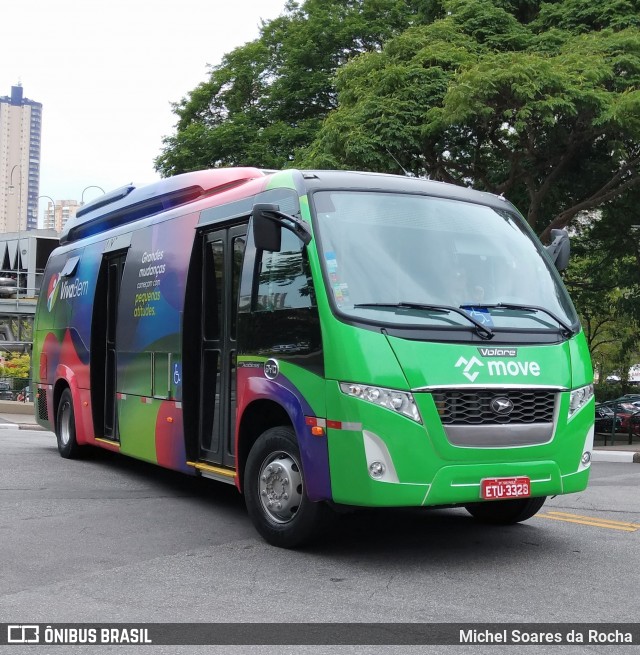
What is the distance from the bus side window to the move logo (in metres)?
1.16

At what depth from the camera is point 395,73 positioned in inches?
782

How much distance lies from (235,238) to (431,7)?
57.4ft

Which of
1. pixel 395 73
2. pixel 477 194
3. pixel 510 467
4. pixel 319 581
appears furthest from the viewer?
pixel 395 73

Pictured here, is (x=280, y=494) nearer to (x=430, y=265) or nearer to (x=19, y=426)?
(x=430, y=265)

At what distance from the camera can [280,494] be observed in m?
6.68

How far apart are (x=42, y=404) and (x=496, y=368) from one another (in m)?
8.59

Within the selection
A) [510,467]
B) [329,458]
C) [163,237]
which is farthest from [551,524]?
[163,237]

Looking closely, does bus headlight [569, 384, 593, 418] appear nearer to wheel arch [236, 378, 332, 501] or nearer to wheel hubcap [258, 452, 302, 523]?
wheel arch [236, 378, 332, 501]

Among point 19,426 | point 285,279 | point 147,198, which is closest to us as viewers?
point 285,279

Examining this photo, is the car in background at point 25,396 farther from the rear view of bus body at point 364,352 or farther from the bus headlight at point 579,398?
the bus headlight at point 579,398

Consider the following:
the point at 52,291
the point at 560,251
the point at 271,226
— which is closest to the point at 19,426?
the point at 52,291

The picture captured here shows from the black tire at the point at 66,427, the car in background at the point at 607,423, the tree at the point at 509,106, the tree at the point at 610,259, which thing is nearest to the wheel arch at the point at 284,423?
the black tire at the point at 66,427

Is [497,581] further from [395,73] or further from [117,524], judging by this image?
[395,73]

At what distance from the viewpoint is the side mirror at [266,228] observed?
664 centimetres
